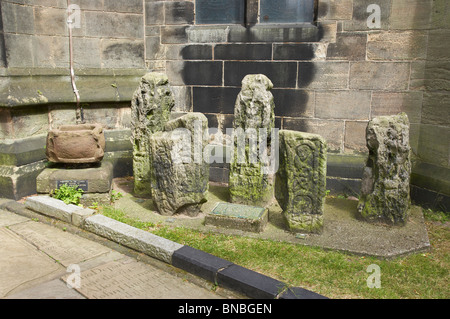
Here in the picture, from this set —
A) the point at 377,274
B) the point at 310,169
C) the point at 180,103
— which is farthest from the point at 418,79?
the point at 180,103

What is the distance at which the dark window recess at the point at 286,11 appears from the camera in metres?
6.12

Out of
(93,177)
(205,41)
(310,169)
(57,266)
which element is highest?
(205,41)

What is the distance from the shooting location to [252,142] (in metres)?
5.34

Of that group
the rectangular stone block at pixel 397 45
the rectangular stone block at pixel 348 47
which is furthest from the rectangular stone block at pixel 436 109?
the rectangular stone block at pixel 348 47

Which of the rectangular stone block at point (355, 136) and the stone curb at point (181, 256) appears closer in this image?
the stone curb at point (181, 256)

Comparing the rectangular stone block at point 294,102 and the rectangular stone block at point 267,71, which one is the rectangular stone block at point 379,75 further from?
the rectangular stone block at point 267,71

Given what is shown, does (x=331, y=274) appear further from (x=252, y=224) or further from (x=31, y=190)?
(x=31, y=190)

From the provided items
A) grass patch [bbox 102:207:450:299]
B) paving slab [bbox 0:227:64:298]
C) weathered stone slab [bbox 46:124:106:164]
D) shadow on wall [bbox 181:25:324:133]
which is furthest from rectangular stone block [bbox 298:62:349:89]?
paving slab [bbox 0:227:64:298]

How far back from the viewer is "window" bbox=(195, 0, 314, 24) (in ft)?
20.2

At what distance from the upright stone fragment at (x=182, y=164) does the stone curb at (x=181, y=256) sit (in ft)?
2.65

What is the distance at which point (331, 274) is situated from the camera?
366 cm

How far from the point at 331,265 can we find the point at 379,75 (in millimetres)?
3249

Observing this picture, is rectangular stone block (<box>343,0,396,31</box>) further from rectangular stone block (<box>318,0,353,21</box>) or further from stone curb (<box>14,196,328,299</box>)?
stone curb (<box>14,196,328,299</box>)

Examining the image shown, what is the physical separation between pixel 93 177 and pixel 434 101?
4955mm
